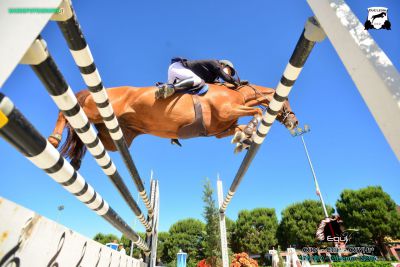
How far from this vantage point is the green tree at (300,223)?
26.9 metres

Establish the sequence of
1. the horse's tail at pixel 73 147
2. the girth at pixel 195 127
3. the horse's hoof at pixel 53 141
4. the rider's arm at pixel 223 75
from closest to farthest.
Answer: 1. the horse's hoof at pixel 53 141
2. the horse's tail at pixel 73 147
3. the girth at pixel 195 127
4. the rider's arm at pixel 223 75

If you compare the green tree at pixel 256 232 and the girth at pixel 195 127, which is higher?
the green tree at pixel 256 232

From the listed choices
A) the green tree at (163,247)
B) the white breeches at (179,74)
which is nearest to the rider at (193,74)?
the white breeches at (179,74)

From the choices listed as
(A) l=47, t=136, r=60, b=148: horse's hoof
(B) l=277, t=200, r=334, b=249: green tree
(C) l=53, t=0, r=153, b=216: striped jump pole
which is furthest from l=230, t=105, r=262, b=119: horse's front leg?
(B) l=277, t=200, r=334, b=249: green tree

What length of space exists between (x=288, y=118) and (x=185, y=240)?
1157 inches

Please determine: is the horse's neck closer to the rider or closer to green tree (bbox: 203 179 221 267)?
Result: the rider

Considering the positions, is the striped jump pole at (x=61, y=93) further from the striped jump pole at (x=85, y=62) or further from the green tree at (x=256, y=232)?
the green tree at (x=256, y=232)

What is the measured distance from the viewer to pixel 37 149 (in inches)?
33.1

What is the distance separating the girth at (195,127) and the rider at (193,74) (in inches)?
9.1

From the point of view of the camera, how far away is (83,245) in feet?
4.58

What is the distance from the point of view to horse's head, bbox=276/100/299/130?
11.1 feet

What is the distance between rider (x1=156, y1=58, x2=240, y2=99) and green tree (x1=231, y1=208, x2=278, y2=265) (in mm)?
28609

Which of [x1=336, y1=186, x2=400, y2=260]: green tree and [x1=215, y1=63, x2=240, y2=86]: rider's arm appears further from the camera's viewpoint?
[x1=336, y1=186, x2=400, y2=260]: green tree

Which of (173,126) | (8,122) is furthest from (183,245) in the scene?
(8,122)
